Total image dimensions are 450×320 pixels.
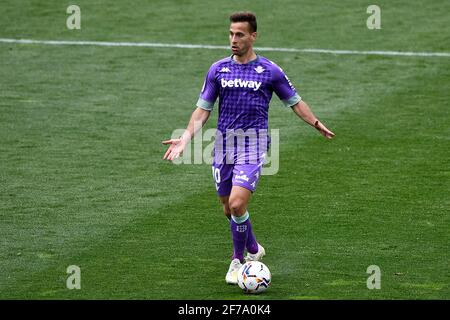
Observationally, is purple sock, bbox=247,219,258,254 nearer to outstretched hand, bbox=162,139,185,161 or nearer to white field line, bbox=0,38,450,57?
outstretched hand, bbox=162,139,185,161

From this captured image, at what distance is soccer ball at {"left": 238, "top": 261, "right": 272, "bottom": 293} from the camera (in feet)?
34.5

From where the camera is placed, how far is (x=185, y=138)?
10820 mm

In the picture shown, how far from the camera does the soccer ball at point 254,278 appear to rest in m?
10.5

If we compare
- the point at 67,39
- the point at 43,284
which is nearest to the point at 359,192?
the point at 43,284

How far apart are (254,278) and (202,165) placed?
17.4 feet

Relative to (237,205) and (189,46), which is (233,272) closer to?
(237,205)

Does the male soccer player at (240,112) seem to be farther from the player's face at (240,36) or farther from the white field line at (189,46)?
the white field line at (189,46)

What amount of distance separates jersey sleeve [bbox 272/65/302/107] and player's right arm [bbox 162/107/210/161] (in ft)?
2.48

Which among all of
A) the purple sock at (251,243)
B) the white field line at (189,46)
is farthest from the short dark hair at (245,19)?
the white field line at (189,46)

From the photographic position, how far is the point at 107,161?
51.4 ft

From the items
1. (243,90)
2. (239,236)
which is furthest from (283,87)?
(239,236)

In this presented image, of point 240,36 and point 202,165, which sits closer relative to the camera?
point 240,36

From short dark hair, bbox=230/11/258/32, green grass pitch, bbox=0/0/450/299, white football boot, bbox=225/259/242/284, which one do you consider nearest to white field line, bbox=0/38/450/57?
green grass pitch, bbox=0/0/450/299

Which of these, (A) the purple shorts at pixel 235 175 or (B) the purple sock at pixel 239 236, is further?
(B) the purple sock at pixel 239 236
